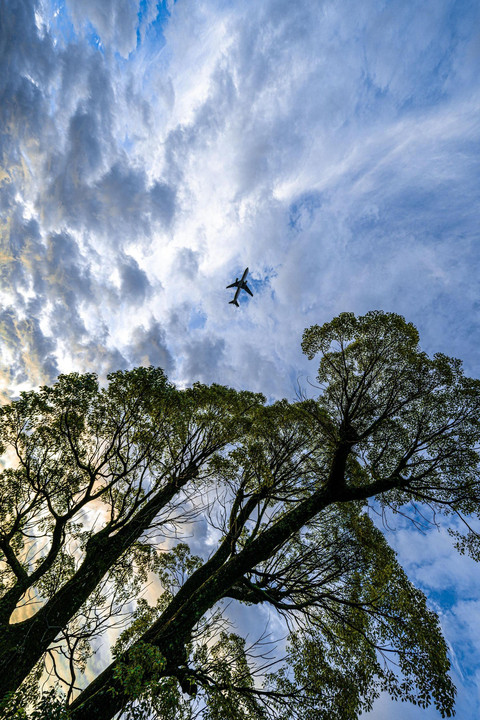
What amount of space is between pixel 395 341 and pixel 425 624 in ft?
25.0

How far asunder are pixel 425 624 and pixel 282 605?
354 centimetres

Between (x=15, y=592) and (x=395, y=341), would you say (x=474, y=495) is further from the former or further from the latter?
(x=15, y=592)

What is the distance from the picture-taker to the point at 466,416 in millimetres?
8078

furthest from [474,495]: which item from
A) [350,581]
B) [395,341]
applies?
[395,341]

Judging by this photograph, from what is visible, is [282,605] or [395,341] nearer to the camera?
Result: [282,605]

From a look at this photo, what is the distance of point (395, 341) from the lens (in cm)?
890

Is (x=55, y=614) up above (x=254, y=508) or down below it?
below

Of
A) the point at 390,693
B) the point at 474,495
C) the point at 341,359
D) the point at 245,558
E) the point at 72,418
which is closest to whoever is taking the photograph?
the point at 390,693

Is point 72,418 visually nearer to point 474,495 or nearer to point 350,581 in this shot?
point 350,581

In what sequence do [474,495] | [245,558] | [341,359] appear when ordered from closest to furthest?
[245,558]
[474,495]
[341,359]

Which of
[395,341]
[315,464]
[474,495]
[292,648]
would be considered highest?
[395,341]

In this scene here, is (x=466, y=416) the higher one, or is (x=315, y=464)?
(x=466, y=416)

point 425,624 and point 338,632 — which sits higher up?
point 425,624

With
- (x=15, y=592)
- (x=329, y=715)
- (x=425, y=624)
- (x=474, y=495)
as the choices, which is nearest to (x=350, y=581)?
(x=425, y=624)
